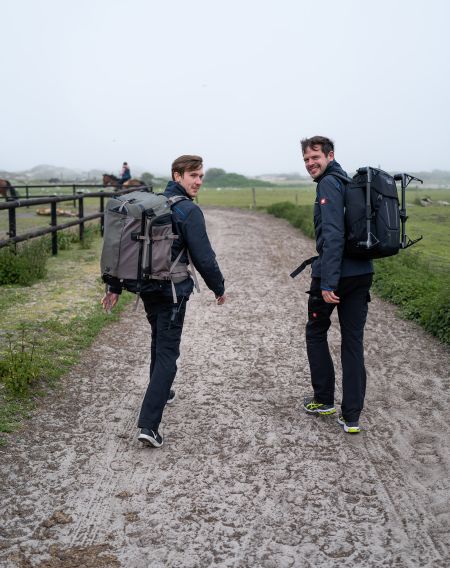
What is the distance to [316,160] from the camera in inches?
163

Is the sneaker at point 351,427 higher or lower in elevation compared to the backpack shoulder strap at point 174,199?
lower

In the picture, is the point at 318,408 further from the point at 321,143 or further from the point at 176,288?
the point at 321,143

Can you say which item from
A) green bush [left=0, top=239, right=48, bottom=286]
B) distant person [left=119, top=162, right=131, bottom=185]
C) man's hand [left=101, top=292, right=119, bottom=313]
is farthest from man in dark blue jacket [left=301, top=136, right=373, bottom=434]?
distant person [left=119, top=162, right=131, bottom=185]

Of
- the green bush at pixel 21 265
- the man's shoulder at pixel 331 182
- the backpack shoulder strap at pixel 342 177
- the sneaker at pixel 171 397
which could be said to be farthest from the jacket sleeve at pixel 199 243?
the green bush at pixel 21 265

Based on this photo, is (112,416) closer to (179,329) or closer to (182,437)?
(182,437)

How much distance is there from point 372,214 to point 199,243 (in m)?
1.12

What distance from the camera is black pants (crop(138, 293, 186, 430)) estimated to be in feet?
13.0

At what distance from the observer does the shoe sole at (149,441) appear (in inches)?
154

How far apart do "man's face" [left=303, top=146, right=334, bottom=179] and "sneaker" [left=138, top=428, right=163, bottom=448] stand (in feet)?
6.68

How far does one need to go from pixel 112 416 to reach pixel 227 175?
83.7 metres

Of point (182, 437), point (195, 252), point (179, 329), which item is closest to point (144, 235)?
point (195, 252)

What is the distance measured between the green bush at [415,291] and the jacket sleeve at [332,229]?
3.04 meters

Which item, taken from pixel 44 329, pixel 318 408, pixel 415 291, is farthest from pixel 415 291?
pixel 44 329

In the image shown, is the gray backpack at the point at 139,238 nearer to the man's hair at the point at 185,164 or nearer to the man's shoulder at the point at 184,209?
the man's shoulder at the point at 184,209
